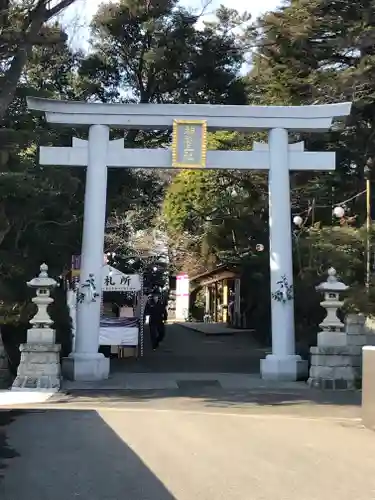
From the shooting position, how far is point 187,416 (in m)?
11.5

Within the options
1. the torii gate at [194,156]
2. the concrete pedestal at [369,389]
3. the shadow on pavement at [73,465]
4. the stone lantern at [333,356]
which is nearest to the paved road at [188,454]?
the shadow on pavement at [73,465]

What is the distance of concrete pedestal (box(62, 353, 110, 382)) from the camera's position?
16.2 m

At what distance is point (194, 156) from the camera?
17.1 metres

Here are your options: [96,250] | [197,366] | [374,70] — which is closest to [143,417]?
[96,250]

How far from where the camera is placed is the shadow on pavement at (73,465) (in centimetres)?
664

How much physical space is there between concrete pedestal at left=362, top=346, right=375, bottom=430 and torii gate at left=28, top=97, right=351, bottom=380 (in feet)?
18.0

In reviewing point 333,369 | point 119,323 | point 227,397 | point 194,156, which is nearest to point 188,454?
point 227,397

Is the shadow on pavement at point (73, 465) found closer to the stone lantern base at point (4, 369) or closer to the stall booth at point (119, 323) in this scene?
the stone lantern base at point (4, 369)

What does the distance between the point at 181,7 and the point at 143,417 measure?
17702mm

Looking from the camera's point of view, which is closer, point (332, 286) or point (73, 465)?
point (73, 465)

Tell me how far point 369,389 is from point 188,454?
370cm

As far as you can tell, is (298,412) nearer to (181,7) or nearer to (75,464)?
(75,464)

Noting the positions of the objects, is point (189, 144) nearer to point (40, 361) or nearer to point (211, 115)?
point (211, 115)

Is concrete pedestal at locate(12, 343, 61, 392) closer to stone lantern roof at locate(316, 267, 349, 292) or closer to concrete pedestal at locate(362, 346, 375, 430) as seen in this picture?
stone lantern roof at locate(316, 267, 349, 292)
